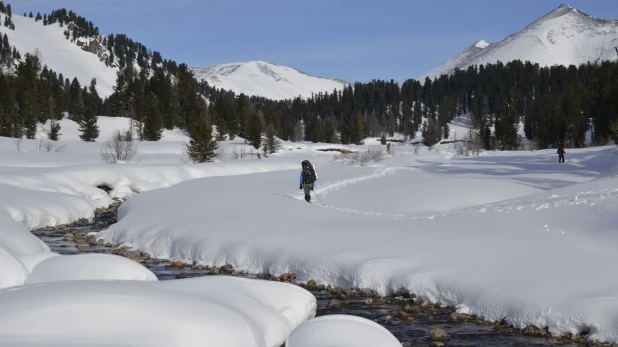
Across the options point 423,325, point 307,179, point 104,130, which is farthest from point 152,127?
point 423,325

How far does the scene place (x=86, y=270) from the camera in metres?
7.82

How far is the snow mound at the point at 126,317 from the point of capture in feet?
15.0

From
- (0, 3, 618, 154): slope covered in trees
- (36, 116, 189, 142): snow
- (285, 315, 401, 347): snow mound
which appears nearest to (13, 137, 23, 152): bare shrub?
(0, 3, 618, 154): slope covered in trees

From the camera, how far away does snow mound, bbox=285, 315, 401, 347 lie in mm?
5324

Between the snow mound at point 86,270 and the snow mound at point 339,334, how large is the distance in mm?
3232

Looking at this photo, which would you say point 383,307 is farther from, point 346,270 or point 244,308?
point 244,308

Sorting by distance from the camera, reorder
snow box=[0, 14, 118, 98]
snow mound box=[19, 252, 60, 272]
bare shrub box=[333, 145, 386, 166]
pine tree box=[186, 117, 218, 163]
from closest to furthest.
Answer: snow mound box=[19, 252, 60, 272], bare shrub box=[333, 145, 386, 166], pine tree box=[186, 117, 218, 163], snow box=[0, 14, 118, 98]

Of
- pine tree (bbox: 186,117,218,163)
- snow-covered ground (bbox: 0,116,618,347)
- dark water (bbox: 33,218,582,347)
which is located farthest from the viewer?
pine tree (bbox: 186,117,218,163)

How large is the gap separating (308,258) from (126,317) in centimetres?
693

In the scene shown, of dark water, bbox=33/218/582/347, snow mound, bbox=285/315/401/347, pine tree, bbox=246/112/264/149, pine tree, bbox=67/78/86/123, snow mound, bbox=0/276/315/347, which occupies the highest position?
pine tree, bbox=67/78/86/123

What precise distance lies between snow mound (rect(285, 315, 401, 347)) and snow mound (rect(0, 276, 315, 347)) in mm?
510

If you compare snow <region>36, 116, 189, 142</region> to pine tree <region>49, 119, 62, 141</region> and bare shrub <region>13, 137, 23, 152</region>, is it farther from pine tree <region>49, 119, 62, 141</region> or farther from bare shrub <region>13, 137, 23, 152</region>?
bare shrub <region>13, 137, 23, 152</region>

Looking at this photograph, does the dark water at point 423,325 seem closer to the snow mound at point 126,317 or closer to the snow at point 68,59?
the snow mound at point 126,317

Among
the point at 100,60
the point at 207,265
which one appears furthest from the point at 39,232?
the point at 100,60
